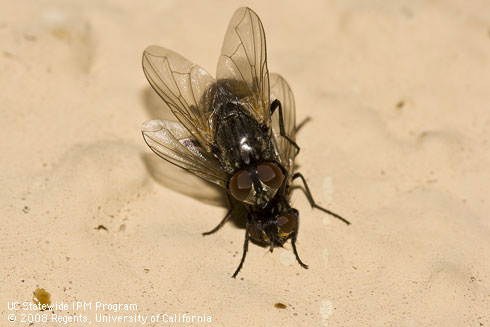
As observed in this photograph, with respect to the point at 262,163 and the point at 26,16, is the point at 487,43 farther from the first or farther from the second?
the point at 26,16

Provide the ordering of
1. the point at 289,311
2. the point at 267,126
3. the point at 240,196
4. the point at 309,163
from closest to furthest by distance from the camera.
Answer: the point at 289,311 → the point at 240,196 → the point at 267,126 → the point at 309,163

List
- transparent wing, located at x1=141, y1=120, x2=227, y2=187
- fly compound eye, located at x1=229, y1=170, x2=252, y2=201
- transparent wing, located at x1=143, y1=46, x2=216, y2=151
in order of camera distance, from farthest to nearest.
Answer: transparent wing, located at x1=143, y1=46, x2=216, y2=151
transparent wing, located at x1=141, y1=120, x2=227, y2=187
fly compound eye, located at x1=229, y1=170, x2=252, y2=201

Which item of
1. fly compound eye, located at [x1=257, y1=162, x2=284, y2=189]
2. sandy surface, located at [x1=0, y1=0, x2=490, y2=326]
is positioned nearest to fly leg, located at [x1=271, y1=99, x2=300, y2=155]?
sandy surface, located at [x1=0, y1=0, x2=490, y2=326]

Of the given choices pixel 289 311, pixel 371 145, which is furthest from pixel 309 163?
pixel 289 311

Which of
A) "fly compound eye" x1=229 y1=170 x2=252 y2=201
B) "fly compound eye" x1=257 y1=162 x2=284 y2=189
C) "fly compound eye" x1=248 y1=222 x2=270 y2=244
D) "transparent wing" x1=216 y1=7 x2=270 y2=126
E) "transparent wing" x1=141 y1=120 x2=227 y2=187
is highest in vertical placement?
"transparent wing" x1=216 y1=7 x2=270 y2=126

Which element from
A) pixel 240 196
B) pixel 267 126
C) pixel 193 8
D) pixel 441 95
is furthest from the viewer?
pixel 193 8

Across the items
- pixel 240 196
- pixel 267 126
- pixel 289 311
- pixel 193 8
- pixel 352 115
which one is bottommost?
pixel 289 311

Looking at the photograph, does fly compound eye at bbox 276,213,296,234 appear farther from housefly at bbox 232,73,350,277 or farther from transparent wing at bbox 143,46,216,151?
transparent wing at bbox 143,46,216,151
